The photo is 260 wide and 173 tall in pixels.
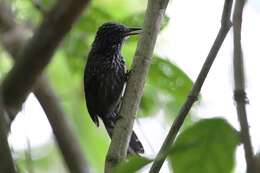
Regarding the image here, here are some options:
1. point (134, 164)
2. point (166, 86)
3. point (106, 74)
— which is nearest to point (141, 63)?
point (166, 86)

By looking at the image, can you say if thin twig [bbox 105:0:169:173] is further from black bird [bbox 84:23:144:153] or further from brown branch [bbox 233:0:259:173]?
black bird [bbox 84:23:144:153]

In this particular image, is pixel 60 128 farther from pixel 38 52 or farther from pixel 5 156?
pixel 5 156

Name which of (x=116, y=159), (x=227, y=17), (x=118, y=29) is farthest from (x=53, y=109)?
(x=118, y=29)

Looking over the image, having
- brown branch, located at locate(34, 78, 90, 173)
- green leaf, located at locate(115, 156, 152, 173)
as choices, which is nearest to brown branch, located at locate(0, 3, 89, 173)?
brown branch, located at locate(34, 78, 90, 173)

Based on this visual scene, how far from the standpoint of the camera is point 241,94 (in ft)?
3.06

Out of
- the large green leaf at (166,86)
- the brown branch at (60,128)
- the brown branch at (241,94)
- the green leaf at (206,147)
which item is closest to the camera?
the brown branch at (241,94)

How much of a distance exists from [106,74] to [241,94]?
12.4 feet

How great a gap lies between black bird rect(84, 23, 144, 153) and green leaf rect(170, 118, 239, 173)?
10.5ft

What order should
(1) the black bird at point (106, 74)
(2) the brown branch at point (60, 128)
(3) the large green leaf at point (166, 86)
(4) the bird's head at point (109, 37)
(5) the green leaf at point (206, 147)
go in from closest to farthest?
1. (5) the green leaf at point (206, 147)
2. (2) the brown branch at point (60, 128)
3. (3) the large green leaf at point (166, 86)
4. (1) the black bird at point (106, 74)
5. (4) the bird's head at point (109, 37)

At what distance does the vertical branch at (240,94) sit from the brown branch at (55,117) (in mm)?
895

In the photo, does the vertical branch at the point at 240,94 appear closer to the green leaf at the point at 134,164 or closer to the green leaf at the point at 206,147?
the green leaf at the point at 206,147

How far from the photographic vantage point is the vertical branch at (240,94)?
86cm

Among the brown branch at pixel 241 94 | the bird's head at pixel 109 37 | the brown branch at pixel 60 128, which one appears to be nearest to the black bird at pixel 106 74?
the bird's head at pixel 109 37

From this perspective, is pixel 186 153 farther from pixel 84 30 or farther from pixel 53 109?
pixel 84 30
